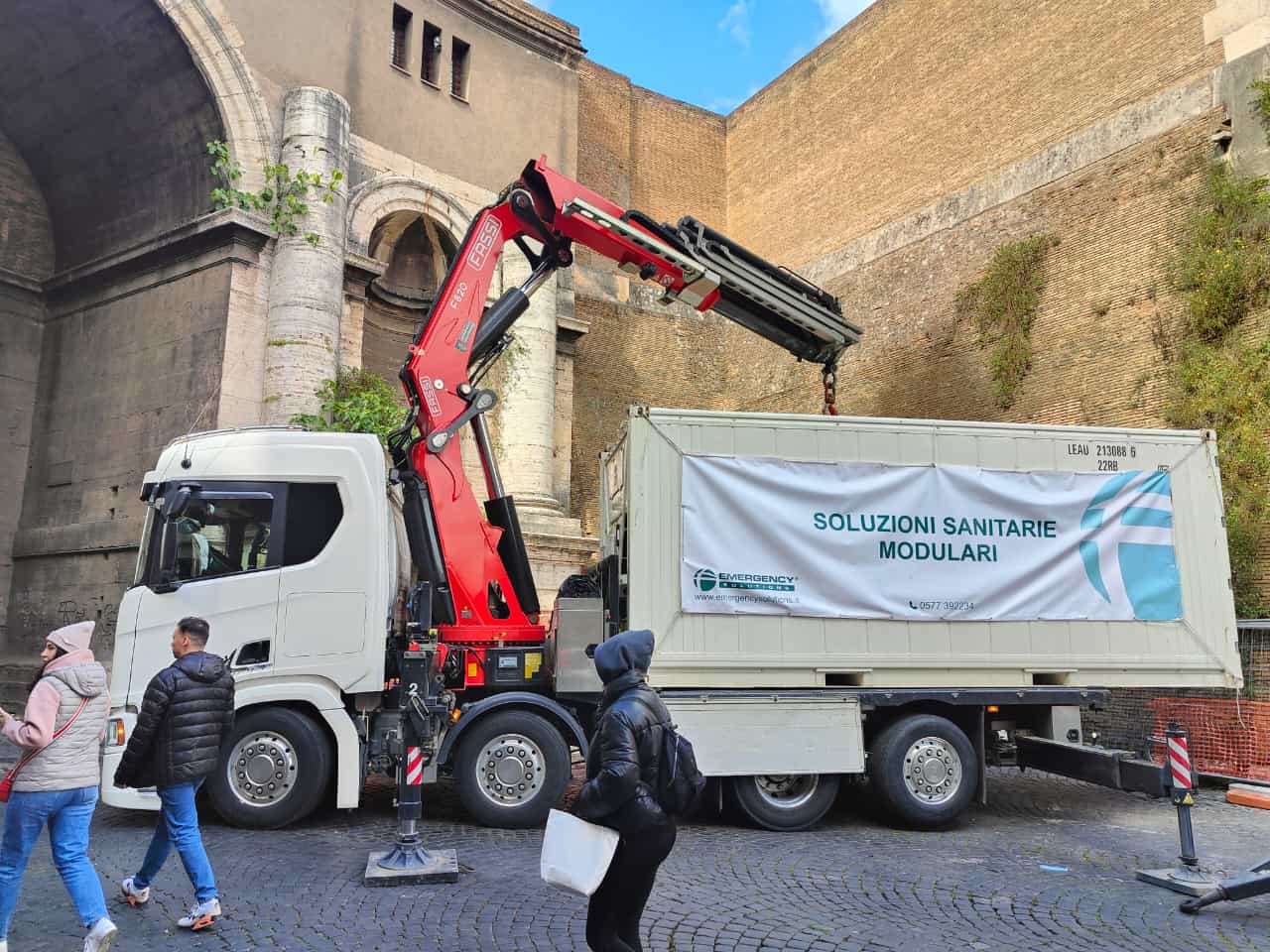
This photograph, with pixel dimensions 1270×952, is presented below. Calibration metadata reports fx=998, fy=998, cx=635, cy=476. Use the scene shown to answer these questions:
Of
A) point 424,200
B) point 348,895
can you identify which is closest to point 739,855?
point 348,895

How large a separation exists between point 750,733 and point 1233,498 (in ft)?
25.8

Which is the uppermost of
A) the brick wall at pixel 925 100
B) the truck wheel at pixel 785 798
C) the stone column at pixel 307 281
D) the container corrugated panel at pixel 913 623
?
the brick wall at pixel 925 100

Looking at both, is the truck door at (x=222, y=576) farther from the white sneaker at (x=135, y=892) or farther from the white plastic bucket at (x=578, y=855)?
the white plastic bucket at (x=578, y=855)

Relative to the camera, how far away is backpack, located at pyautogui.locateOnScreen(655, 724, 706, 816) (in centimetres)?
376

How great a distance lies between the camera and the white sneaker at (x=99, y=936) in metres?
4.43

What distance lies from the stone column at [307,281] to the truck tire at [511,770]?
7528 millimetres

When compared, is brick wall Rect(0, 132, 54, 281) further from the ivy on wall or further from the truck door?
the ivy on wall

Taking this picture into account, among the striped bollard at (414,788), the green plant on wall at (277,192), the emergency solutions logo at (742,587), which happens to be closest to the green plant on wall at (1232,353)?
the emergency solutions logo at (742,587)

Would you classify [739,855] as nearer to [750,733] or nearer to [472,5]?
[750,733]

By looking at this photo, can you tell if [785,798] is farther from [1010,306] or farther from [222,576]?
[1010,306]

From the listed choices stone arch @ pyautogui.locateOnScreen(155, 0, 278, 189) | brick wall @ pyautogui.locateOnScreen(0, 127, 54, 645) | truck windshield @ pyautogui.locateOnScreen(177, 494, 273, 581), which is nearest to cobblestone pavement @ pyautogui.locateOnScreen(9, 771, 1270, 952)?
truck windshield @ pyautogui.locateOnScreen(177, 494, 273, 581)

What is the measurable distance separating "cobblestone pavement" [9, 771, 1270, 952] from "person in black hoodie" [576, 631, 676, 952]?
4.26 feet

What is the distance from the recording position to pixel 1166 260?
1399 cm

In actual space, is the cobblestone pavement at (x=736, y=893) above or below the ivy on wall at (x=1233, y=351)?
below
